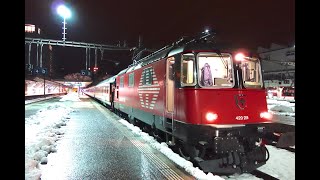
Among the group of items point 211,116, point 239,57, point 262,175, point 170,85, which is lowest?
point 262,175

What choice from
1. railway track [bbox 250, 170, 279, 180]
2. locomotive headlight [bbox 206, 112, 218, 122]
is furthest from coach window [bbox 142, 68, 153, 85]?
railway track [bbox 250, 170, 279, 180]

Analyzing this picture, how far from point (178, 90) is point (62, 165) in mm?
3303

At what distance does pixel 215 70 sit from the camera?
305 inches

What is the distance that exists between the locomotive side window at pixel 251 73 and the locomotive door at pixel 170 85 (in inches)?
73.5

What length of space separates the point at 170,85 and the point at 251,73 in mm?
2185

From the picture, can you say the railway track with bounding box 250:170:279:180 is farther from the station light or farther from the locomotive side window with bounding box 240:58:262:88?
the station light

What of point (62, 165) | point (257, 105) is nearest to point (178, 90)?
point (257, 105)

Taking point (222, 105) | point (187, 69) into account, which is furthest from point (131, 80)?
point (222, 105)

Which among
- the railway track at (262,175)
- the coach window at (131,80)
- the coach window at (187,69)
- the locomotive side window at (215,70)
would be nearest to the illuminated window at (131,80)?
the coach window at (131,80)

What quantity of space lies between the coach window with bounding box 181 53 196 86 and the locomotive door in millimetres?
677

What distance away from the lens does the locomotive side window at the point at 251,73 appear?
7902 mm

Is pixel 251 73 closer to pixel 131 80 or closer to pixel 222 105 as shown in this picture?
pixel 222 105
